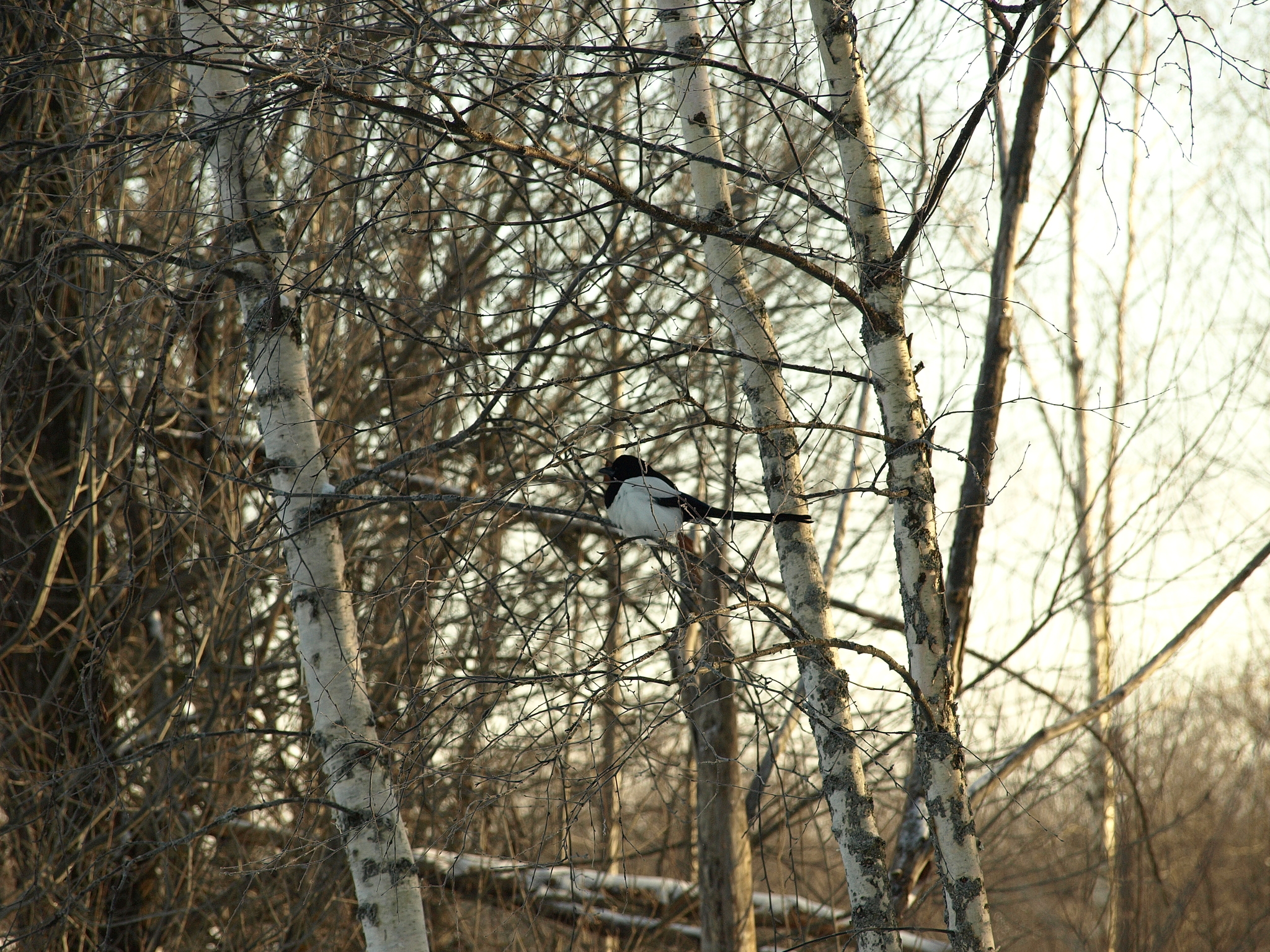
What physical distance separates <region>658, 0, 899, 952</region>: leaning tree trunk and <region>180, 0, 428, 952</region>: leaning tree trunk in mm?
1314

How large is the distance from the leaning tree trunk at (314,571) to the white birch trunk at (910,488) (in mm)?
1610

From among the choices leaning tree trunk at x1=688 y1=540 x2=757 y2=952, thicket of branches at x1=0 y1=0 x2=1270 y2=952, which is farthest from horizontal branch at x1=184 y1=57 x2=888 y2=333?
leaning tree trunk at x1=688 y1=540 x2=757 y2=952

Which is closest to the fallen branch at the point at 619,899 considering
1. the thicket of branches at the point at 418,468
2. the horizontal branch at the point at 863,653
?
the thicket of branches at the point at 418,468

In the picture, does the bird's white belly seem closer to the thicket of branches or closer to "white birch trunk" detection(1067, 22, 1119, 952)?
the thicket of branches

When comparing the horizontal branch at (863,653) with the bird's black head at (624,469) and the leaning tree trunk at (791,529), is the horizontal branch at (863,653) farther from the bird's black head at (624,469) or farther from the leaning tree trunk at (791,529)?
the bird's black head at (624,469)

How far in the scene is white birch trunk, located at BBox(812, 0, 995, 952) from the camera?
2.49m

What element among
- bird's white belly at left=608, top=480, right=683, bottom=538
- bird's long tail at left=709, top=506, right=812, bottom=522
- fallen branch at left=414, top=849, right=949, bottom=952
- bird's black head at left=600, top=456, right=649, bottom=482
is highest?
bird's black head at left=600, top=456, right=649, bottom=482

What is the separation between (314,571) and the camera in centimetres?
324

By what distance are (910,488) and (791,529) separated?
440mm

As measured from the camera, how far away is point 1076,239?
339 inches

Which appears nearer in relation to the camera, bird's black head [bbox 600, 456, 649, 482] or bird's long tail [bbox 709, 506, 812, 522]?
bird's long tail [bbox 709, 506, 812, 522]

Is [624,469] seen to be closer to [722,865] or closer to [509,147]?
A: [509,147]

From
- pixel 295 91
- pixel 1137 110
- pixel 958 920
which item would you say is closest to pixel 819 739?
pixel 958 920

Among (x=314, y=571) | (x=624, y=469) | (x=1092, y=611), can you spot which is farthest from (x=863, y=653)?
(x=1092, y=611)
